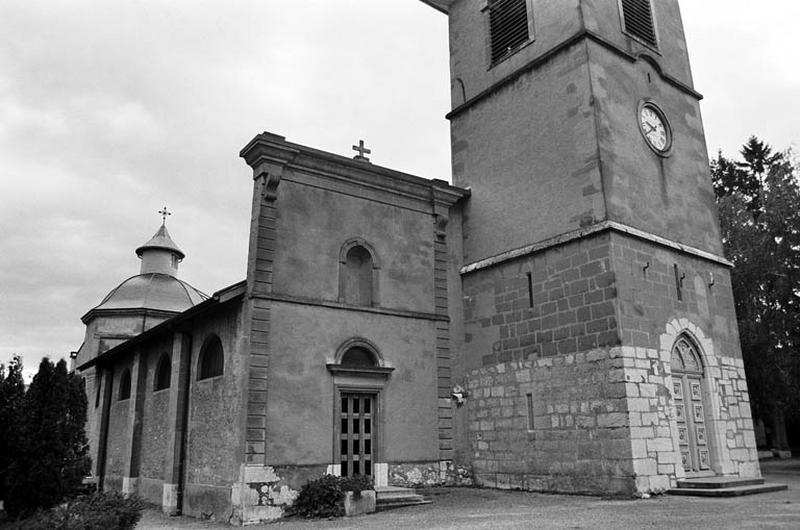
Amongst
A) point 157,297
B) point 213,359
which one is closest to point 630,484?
point 213,359

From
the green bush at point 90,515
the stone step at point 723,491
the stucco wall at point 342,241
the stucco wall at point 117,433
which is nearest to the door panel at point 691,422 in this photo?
the stone step at point 723,491

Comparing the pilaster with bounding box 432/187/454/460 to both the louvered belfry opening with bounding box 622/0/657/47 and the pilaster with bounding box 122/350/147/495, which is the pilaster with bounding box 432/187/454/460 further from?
the pilaster with bounding box 122/350/147/495

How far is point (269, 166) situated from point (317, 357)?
13.2ft

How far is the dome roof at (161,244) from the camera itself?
3025 cm

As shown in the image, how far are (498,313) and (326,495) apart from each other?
594 centimetres

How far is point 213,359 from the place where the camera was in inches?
552

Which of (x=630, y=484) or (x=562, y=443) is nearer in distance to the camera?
(x=630, y=484)

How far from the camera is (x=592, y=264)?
13266 millimetres

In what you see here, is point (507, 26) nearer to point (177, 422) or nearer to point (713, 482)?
point (713, 482)

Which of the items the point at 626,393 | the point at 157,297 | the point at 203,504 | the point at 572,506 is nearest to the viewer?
the point at 572,506

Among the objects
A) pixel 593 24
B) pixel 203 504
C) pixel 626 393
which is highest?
pixel 593 24

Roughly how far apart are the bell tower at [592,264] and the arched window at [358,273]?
2.79m

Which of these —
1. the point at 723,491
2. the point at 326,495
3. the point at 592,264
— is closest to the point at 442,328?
the point at 592,264

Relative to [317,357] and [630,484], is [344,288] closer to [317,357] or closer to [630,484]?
[317,357]
